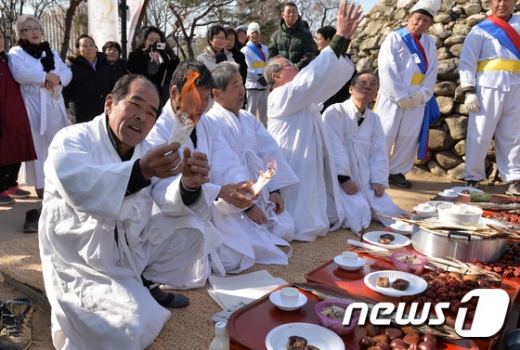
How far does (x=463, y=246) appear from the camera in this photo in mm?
2535

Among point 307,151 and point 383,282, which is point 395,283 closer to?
point 383,282

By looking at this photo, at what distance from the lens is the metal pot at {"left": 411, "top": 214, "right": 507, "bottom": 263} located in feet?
8.30

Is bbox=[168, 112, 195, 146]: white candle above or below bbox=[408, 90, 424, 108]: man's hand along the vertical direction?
below

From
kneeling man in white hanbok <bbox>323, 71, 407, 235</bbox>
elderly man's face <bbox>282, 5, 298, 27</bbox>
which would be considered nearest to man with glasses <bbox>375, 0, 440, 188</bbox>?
kneeling man in white hanbok <bbox>323, 71, 407, 235</bbox>

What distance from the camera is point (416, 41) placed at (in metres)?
6.30

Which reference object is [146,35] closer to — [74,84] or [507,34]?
[74,84]

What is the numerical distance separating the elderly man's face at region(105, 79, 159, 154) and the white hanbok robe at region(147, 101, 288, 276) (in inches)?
28.0

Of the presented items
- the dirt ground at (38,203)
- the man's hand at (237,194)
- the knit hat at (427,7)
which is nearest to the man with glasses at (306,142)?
the man's hand at (237,194)

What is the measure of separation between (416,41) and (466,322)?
5.19 m

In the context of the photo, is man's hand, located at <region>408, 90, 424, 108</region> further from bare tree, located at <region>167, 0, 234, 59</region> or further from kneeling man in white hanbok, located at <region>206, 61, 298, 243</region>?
bare tree, located at <region>167, 0, 234, 59</region>

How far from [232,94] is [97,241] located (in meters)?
1.98

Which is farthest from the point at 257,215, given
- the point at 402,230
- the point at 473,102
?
the point at 473,102

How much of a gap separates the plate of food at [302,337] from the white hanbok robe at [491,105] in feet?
16.9

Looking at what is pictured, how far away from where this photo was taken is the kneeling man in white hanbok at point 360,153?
4.69 m
